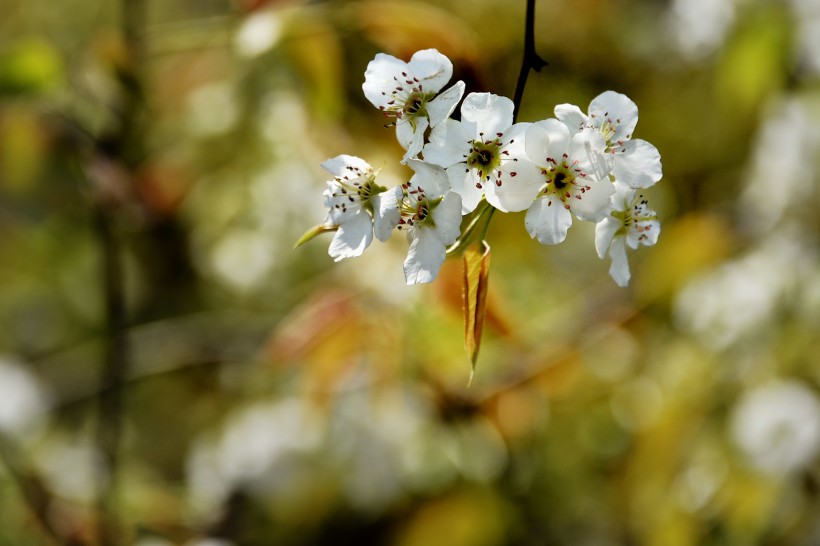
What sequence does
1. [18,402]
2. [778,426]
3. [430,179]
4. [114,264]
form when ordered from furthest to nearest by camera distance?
1. [18,402]
2. [114,264]
3. [778,426]
4. [430,179]

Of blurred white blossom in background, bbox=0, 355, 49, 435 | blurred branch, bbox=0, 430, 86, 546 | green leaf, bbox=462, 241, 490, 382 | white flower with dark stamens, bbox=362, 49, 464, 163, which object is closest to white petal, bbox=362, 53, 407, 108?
white flower with dark stamens, bbox=362, 49, 464, 163

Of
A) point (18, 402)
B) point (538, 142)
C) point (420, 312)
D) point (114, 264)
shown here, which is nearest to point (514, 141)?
point (538, 142)

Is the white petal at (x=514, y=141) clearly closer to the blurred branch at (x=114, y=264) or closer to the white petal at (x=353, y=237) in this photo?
the white petal at (x=353, y=237)

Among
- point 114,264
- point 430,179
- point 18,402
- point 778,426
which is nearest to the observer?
point 430,179

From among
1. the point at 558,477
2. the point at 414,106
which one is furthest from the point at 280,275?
the point at 414,106

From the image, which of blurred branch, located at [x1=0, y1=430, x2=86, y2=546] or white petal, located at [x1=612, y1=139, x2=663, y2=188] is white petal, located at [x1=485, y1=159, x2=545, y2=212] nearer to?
white petal, located at [x1=612, y1=139, x2=663, y2=188]

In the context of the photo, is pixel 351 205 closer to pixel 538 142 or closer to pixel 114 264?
pixel 538 142

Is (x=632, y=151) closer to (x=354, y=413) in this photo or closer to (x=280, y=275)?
(x=354, y=413)
